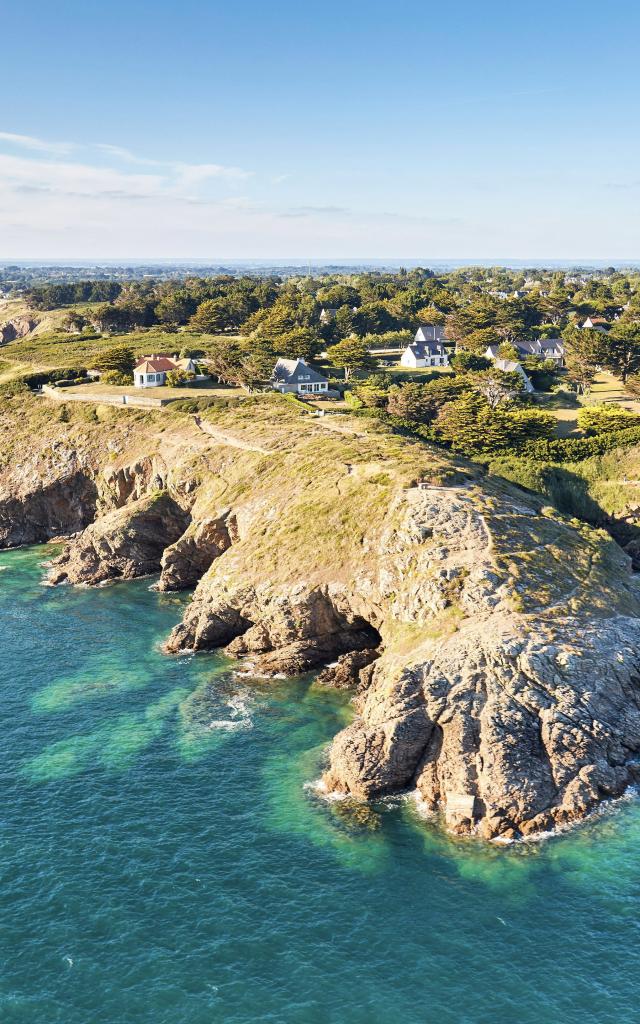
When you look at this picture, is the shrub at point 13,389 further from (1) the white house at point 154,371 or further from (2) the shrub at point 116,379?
(1) the white house at point 154,371

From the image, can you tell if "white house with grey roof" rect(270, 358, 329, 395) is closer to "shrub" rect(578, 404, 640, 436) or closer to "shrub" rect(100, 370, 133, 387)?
"shrub" rect(100, 370, 133, 387)

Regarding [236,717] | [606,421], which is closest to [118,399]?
[236,717]

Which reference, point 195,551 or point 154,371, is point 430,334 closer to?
point 154,371

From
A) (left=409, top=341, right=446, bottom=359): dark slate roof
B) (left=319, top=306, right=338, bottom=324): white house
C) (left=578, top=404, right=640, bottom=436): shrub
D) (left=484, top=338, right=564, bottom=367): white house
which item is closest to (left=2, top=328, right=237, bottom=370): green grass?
(left=319, top=306, right=338, bottom=324): white house

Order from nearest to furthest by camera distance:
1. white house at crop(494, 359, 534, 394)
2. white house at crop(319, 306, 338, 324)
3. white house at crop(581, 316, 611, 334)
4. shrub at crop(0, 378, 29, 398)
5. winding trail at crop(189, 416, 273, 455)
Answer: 1. winding trail at crop(189, 416, 273, 455)
2. white house at crop(494, 359, 534, 394)
3. shrub at crop(0, 378, 29, 398)
4. white house at crop(319, 306, 338, 324)
5. white house at crop(581, 316, 611, 334)

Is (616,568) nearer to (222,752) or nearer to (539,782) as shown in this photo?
(539,782)

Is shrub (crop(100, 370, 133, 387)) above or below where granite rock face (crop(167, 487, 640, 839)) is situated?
above

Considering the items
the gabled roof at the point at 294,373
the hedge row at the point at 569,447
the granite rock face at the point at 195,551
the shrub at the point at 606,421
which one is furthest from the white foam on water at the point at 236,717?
the gabled roof at the point at 294,373

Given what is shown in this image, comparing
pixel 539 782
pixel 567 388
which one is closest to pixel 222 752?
pixel 539 782
